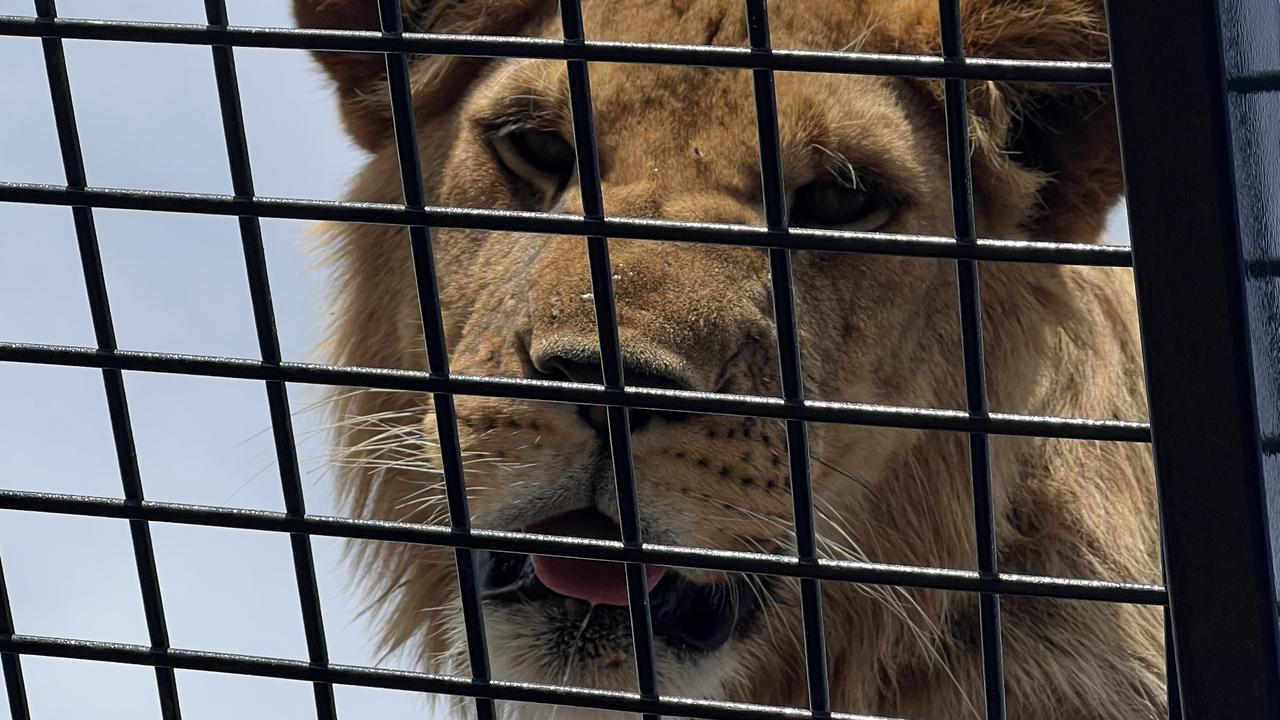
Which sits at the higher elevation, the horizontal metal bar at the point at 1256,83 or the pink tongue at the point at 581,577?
the horizontal metal bar at the point at 1256,83

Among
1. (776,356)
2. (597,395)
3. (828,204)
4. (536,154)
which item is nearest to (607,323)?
(597,395)

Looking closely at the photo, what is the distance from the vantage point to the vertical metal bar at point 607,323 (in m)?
1.29

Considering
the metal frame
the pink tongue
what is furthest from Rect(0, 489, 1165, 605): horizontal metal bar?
the pink tongue

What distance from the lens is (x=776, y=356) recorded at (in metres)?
2.73

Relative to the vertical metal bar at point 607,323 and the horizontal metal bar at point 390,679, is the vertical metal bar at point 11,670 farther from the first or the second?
the vertical metal bar at point 607,323

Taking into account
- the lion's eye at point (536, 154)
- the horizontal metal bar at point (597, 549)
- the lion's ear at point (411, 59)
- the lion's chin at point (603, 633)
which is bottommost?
the lion's chin at point (603, 633)

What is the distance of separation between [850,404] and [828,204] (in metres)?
1.74

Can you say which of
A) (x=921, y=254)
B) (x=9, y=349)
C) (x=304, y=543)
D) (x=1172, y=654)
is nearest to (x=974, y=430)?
(x=921, y=254)

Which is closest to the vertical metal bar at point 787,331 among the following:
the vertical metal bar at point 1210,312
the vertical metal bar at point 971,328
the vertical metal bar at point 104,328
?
the vertical metal bar at point 971,328

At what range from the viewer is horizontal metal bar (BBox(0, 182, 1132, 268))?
1.21 metres

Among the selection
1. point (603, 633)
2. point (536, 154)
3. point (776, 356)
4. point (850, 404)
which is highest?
point (536, 154)

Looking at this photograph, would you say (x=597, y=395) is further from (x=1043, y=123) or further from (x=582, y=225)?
(x=1043, y=123)

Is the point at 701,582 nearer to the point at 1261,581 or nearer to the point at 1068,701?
the point at 1068,701

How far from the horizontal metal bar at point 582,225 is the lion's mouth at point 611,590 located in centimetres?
118
